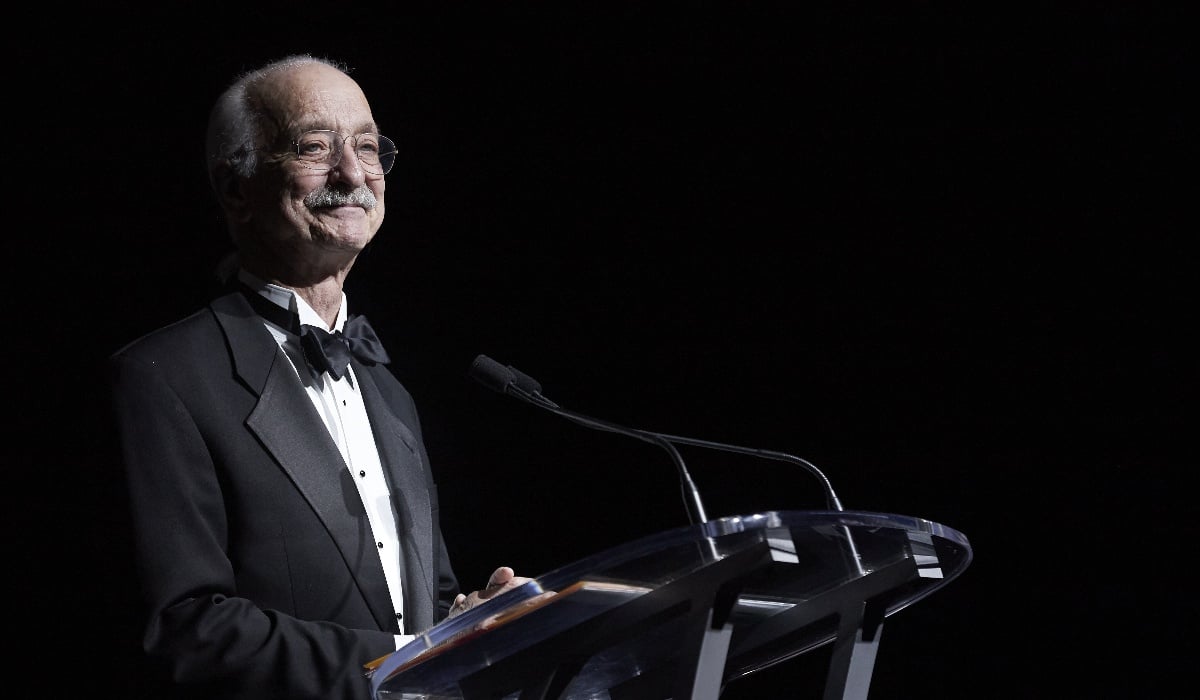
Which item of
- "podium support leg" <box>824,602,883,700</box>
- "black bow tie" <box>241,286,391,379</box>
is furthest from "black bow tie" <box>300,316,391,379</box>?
"podium support leg" <box>824,602,883,700</box>

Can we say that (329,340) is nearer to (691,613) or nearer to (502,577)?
(502,577)

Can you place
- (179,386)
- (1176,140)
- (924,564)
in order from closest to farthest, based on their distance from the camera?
(924,564) < (179,386) < (1176,140)

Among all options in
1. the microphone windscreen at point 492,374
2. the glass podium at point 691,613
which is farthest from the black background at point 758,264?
the glass podium at point 691,613

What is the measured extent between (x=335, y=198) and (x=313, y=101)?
21cm

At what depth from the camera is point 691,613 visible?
133 cm

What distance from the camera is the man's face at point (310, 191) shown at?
2.39 meters

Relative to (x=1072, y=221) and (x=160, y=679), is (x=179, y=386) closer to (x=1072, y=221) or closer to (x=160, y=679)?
(x=160, y=679)

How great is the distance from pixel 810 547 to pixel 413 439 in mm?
1229

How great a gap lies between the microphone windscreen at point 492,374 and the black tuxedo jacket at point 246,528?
389mm

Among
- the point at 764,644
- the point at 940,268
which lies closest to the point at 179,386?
the point at 764,644

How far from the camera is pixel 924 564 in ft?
5.02

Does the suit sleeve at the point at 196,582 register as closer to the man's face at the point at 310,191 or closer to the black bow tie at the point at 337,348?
the black bow tie at the point at 337,348

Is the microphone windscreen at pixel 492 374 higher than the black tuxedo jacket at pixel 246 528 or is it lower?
higher

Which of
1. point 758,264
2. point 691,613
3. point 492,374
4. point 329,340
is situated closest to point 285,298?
point 329,340
